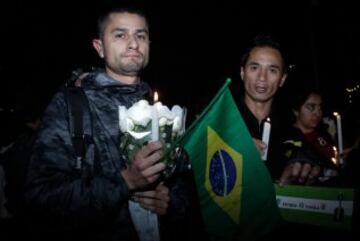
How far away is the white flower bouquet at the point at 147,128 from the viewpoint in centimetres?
217

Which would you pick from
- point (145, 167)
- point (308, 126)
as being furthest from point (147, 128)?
point (308, 126)

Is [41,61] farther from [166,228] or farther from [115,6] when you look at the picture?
[166,228]

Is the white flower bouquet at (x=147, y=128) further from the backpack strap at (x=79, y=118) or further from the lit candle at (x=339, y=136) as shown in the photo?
the lit candle at (x=339, y=136)

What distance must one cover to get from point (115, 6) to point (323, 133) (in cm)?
492

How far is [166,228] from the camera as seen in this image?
104 inches

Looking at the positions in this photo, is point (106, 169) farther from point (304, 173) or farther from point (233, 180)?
point (304, 173)

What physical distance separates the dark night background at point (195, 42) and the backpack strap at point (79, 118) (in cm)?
777

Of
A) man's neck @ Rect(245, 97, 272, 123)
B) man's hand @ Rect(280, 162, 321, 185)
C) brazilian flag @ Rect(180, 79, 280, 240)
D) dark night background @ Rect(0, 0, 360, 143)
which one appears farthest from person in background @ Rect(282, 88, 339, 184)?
dark night background @ Rect(0, 0, 360, 143)

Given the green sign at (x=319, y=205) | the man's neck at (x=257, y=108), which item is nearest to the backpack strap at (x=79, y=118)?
the green sign at (x=319, y=205)

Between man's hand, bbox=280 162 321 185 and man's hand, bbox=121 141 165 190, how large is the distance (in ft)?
3.71

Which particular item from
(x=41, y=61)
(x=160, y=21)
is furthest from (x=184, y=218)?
(x=41, y=61)

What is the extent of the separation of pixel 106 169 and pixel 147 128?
49 centimetres

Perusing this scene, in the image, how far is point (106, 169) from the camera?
2.46 metres

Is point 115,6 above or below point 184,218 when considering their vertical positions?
above
